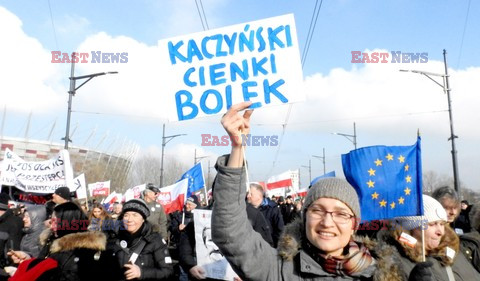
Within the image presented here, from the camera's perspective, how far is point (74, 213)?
4.76 m

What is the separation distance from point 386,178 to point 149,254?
2755 millimetres

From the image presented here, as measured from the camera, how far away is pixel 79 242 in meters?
4.38

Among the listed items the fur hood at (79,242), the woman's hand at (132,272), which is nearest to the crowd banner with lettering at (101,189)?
the fur hood at (79,242)

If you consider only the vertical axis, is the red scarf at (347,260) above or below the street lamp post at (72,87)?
below

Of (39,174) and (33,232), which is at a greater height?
(39,174)

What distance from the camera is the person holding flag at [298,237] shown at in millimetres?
1896

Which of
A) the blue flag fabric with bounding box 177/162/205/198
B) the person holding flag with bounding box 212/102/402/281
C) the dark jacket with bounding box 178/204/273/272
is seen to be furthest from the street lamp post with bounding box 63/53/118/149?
the person holding flag with bounding box 212/102/402/281

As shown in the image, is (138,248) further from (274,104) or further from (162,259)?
(274,104)

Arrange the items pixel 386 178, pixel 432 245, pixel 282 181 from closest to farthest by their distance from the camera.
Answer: pixel 432 245
pixel 386 178
pixel 282 181

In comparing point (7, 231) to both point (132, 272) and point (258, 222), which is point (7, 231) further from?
point (258, 222)

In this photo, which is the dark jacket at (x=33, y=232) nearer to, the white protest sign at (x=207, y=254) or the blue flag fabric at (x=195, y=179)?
the white protest sign at (x=207, y=254)

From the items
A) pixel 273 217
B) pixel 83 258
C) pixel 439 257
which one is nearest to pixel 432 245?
pixel 439 257

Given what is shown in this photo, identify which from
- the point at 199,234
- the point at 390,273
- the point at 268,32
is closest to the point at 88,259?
the point at 199,234

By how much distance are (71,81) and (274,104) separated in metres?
12.3
